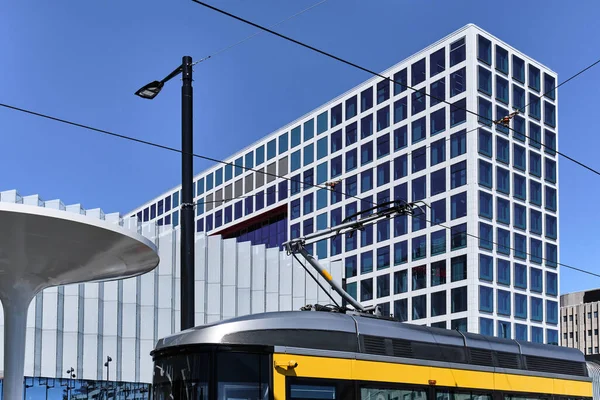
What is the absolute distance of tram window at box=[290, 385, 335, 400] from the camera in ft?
37.4

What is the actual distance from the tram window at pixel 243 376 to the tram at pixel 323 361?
0.5 inches

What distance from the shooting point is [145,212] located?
287 ft

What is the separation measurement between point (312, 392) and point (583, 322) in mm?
125646

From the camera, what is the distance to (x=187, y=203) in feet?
42.2

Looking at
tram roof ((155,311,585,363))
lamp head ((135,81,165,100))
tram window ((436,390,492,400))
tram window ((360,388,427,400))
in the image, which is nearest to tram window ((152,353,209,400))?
tram roof ((155,311,585,363))

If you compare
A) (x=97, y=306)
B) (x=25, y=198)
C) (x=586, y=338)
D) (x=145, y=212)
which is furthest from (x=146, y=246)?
(x=586, y=338)

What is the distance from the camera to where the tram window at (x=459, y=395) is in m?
13.5

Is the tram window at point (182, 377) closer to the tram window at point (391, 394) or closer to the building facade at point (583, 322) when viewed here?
the tram window at point (391, 394)

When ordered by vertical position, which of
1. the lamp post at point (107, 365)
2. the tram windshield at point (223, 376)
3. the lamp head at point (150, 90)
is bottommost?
the lamp post at point (107, 365)

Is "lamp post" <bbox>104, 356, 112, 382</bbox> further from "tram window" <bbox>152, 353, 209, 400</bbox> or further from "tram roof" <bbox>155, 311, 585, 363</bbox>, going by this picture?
"tram window" <bbox>152, 353, 209, 400</bbox>

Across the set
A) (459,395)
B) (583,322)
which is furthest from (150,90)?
(583,322)

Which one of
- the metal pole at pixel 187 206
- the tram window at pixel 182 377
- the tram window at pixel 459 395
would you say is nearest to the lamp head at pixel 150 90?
the metal pole at pixel 187 206

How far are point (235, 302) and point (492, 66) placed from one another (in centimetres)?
2644

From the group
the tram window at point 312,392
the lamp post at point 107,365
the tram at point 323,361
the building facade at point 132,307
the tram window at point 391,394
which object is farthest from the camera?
the lamp post at point 107,365
